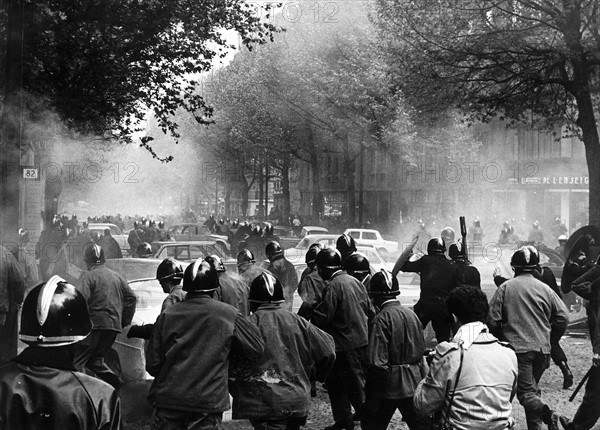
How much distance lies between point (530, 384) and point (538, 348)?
322mm

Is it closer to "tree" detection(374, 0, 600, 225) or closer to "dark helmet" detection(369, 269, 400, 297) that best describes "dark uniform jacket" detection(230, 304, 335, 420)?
"dark helmet" detection(369, 269, 400, 297)

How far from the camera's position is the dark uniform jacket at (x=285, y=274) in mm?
9711

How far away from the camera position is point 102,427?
2.66 m

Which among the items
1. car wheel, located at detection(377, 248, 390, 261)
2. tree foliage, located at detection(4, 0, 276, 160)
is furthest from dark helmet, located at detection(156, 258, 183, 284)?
car wheel, located at detection(377, 248, 390, 261)

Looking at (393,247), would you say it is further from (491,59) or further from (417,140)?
(491,59)

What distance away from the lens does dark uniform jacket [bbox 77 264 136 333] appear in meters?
7.03

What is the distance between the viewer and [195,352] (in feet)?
14.6

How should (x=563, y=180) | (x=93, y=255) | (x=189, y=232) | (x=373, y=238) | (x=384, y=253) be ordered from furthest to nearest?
1. (x=563, y=180)
2. (x=189, y=232)
3. (x=373, y=238)
4. (x=384, y=253)
5. (x=93, y=255)

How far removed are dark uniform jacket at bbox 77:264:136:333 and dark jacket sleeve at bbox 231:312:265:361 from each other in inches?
110

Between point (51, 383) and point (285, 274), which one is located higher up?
point (51, 383)

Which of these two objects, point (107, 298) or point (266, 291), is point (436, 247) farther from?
point (266, 291)

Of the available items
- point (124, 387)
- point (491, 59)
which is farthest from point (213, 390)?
point (491, 59)

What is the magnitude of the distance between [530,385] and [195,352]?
3.28 metres

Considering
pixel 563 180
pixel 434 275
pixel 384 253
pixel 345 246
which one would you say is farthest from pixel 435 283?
pixel 563 180
